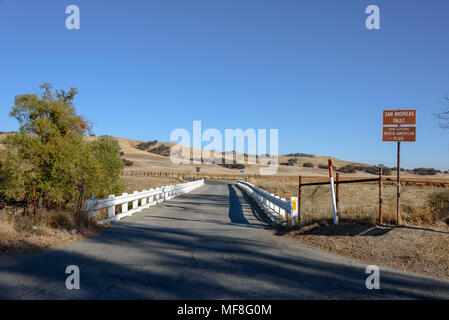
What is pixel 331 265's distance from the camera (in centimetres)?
718

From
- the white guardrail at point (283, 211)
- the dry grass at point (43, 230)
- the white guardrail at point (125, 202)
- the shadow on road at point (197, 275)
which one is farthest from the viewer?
the white guardrail at point (283, 211)

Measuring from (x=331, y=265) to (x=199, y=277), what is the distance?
2651 mm

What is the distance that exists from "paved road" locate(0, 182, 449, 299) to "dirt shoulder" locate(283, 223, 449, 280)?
54 cm

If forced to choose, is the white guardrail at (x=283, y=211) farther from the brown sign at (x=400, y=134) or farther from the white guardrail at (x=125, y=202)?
the white guardrail at (x=125, y=202)

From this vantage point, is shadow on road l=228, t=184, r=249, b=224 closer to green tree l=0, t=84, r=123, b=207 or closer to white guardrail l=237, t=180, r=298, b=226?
white guardrail l=237, t=180, r=298, b=226

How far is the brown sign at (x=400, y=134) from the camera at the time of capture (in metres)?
10.5

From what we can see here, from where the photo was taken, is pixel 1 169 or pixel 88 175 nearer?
pixel 1 169

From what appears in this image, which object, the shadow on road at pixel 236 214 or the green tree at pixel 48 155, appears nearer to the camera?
the green tree at pixel 48 155

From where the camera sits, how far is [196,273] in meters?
6.36

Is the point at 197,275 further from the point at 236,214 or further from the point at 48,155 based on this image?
the point at 236,214

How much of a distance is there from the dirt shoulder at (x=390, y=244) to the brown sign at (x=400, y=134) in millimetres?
2501

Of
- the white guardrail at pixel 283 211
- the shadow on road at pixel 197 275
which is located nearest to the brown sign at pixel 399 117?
the white guardrail at pixel 283 211
